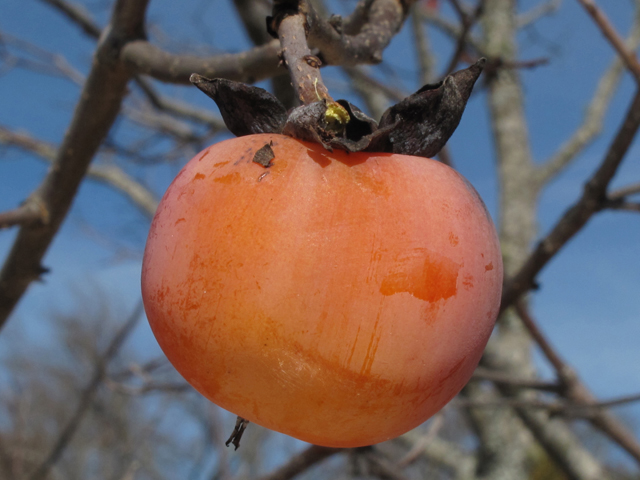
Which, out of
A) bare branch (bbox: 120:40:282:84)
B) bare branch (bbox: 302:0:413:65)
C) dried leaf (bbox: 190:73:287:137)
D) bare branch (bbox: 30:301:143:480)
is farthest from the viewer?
bare branch (bbox: 30:301:143:480)

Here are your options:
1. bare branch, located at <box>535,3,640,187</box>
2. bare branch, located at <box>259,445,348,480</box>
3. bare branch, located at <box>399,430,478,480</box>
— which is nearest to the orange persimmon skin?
bare branch, located at <box>259,445,348,480</box>

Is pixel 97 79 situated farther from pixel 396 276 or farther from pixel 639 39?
pixel 639 39

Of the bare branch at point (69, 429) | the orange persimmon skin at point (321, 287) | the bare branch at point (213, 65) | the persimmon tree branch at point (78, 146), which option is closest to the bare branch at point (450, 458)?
the bare branch at point (69, 429)

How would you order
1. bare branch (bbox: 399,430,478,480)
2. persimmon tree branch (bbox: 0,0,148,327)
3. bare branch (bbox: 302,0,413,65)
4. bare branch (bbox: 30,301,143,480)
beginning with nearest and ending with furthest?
bare branch (bbox: 302,0,413,65) → persimmon tree branch (bbox: 0,0,148,327) → bare branch (bbox: 30,301,143,480) → bare branch (bbox: 399,430,478,480)

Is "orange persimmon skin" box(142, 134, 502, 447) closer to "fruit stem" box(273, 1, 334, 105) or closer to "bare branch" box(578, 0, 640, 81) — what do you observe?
"fruit stem" box(273, 1, 334, 105)

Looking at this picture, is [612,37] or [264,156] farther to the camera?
[612,37]

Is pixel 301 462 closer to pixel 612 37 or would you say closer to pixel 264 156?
pixel 264 156

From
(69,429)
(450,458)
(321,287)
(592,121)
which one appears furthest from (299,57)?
(592,121)

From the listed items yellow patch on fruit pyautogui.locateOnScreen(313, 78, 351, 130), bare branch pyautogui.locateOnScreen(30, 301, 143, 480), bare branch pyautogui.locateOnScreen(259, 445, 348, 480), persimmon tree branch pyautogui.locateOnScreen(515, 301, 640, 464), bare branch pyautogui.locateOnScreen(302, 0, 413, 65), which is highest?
bare branch pyautogui.locateOnScreen(302, 0, 413, 65)
